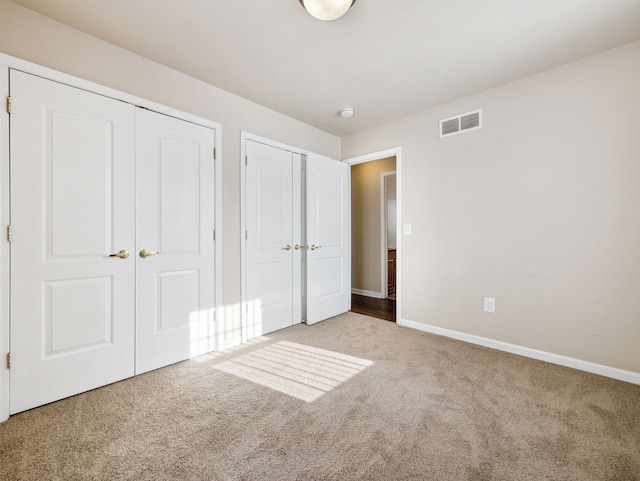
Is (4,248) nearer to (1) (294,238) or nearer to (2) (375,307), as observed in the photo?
(1) (294,238)

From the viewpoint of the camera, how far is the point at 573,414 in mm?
1717

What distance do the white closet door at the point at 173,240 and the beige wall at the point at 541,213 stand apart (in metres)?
2.34

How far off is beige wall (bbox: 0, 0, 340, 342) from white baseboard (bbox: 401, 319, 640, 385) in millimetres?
2221

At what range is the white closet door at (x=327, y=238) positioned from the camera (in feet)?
11.5

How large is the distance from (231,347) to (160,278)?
98cm

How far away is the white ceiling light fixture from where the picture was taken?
159 centimetres

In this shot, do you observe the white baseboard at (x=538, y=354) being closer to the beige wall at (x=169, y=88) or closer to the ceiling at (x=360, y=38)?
the beige wall at (x=169, y=88)

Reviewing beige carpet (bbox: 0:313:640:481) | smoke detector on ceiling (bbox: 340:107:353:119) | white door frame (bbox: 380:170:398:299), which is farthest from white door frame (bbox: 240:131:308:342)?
white door frame (bbox: 380:170:398:299)

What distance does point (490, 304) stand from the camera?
2785 mm

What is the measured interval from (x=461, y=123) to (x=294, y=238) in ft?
7.36

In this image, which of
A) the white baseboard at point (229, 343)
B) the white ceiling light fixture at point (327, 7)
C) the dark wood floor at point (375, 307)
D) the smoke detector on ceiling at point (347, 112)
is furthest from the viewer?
the dark wood floor at point (375, 307)

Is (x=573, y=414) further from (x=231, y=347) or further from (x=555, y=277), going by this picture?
(x=231, y=347)

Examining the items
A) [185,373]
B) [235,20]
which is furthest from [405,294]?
[235,20]

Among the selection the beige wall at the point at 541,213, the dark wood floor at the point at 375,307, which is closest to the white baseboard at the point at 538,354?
the beige wall at the point at 541,213
